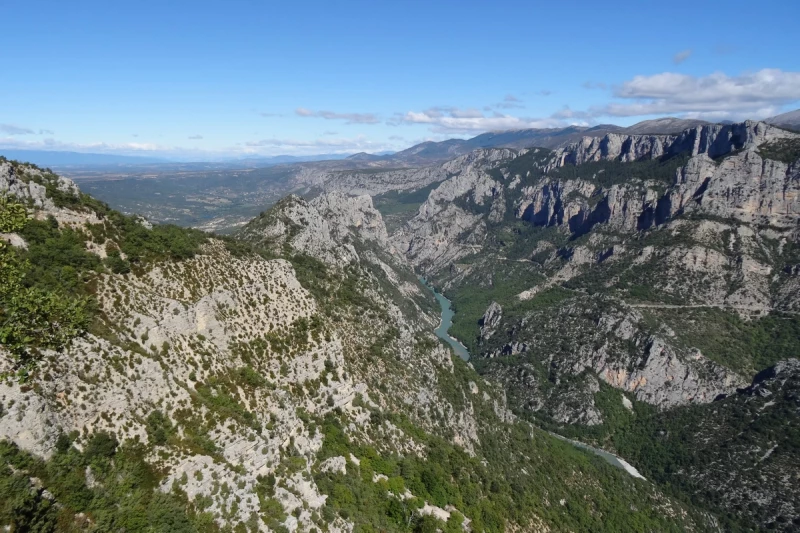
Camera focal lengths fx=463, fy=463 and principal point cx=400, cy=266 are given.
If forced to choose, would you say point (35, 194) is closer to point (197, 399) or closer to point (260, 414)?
point (197, 399)

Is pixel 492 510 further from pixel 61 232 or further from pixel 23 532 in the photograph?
pixel 61 232

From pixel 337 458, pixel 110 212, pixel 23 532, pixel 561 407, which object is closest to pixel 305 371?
pixel 337 458

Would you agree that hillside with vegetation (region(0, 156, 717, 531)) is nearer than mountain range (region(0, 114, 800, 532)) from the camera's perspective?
Yes

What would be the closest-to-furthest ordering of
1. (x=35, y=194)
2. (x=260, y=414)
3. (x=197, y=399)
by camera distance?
(x=197, y=399) → (x=260, y=414) → (x=35, y=194)

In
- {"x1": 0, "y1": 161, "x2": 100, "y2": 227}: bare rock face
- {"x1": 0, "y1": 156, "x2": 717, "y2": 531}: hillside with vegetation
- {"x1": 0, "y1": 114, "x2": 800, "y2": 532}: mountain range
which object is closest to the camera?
{"x1": 0, "y1": 156, "x2": 717, "y2": 531}: hillside with vegetation

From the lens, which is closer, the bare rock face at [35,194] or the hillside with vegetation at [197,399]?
the hillside with vegetation at [197,399]

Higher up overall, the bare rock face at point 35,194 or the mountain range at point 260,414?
A: the bare rock face at point 35,194

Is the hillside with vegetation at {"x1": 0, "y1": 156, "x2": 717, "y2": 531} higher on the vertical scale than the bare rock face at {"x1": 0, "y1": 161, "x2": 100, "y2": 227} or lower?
lower

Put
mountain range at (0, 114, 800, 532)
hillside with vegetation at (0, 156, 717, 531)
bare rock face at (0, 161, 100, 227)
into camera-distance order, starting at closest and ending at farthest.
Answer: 1. hillside with vegetation at (0, 156, 717, 531)
2. mountain range at (0, 114, 800, 532)
3. bare rock face at (0, 161, 100, 227)

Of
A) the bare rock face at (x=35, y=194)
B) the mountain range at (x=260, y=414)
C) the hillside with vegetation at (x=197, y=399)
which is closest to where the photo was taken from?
the hillside with vegetation at (x=197, y=399)

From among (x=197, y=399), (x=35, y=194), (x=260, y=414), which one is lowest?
(x=260, y=414)

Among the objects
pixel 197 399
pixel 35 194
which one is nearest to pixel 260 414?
pixel 197 399
